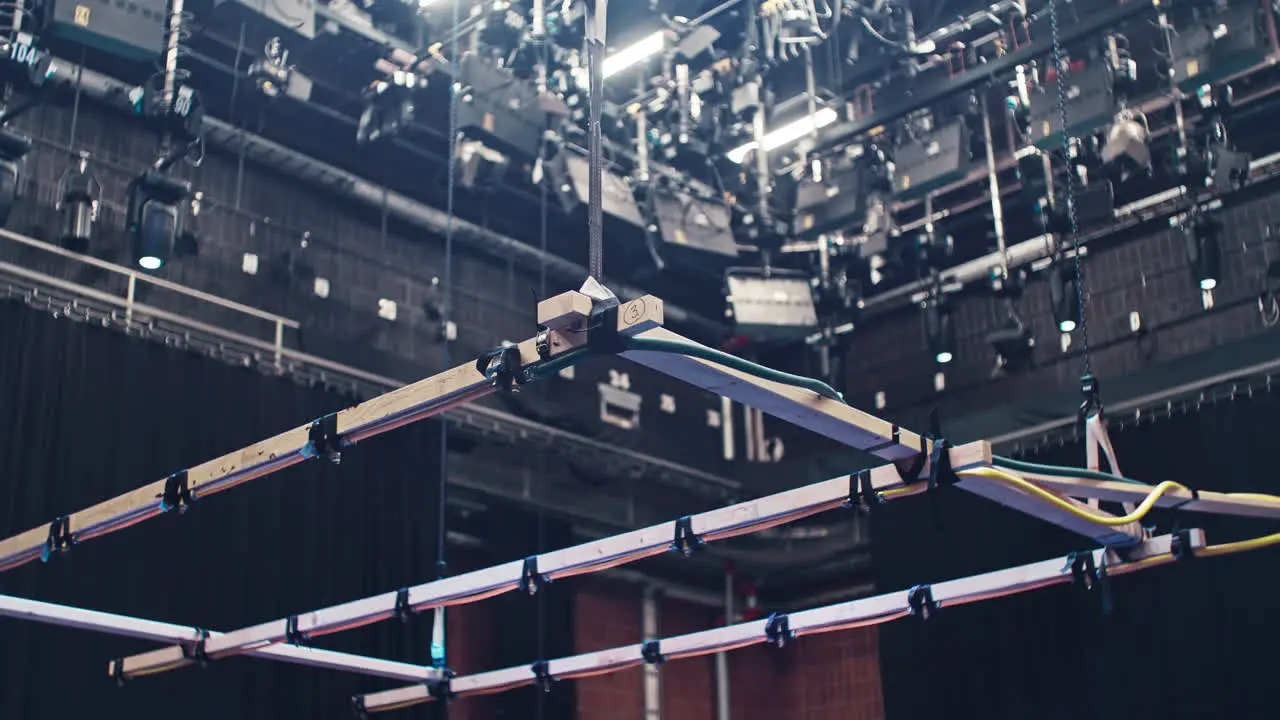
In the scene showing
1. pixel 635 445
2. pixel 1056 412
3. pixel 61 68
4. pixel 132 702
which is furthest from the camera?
pixel 635 445

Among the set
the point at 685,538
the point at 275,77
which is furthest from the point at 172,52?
the point at 685,538

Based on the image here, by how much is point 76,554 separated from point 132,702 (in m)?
0.74

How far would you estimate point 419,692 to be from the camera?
19.0ft

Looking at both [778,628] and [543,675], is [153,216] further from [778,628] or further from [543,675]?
[778,628]

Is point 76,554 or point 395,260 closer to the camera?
point 76,554

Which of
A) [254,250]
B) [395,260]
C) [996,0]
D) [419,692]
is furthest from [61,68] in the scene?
[996,0]

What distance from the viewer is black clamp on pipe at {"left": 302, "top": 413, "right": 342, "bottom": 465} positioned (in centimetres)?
361

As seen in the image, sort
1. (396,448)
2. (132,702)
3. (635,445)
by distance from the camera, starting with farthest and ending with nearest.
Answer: (635,445) < (396,448) < (132,702)

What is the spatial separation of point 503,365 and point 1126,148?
6.39 meters

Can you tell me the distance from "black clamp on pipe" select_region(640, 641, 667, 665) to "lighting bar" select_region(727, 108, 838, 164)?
556 centimetres

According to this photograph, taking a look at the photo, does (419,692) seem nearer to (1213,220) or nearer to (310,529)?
(310,529)

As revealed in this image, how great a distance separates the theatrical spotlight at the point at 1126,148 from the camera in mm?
8547

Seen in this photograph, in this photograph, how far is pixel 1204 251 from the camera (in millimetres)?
8594

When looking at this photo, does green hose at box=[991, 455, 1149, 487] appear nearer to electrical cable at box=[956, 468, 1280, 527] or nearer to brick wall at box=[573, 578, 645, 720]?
electrical cable at box=[956, 468, 1280, 527]
